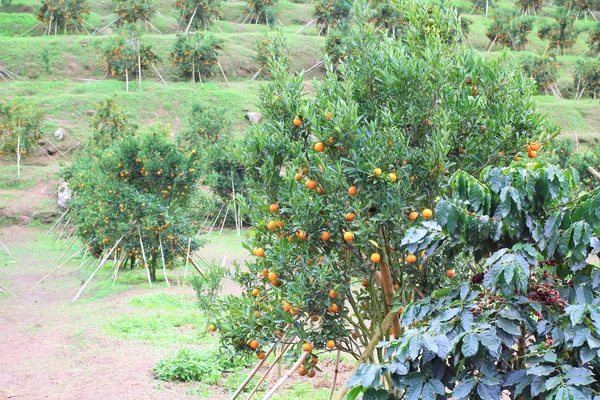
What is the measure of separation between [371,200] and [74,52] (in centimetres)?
3161

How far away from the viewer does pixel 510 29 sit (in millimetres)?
35281

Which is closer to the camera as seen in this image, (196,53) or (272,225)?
(272,225)

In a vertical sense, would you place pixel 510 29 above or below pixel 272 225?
above

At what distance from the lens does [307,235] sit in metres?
3.90

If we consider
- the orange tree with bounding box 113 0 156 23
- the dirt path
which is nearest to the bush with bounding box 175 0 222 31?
the orange tree with bounding box 113 0 156 23

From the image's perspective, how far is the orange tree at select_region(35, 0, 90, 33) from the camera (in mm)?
33094

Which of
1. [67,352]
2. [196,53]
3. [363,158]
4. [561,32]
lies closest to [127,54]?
[196,53]

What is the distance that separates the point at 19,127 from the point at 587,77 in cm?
2746

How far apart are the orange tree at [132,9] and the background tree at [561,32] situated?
23.4 meters

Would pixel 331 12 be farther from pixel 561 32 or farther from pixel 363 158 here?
pixel 363 158

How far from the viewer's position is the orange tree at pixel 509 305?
254 cm

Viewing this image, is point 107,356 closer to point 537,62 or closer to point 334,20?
point 537,62

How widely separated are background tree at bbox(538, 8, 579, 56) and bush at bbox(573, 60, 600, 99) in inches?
174

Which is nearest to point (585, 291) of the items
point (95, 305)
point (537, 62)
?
point (95, 305)
